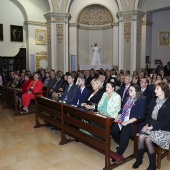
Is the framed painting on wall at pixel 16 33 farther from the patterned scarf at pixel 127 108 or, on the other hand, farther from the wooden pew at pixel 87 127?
the patterned scarf at pixel 127 108

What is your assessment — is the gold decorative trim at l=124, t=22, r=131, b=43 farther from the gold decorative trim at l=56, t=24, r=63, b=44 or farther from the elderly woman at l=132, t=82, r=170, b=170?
the elderly woman at l=132, t=82, r=170, b=170

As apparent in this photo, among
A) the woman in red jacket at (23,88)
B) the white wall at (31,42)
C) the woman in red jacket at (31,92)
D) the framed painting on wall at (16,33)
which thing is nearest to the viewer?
the woman in red jacket at (31,92)

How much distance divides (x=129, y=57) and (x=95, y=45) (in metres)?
3.41

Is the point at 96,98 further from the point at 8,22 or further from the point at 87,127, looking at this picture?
the point at 8,22

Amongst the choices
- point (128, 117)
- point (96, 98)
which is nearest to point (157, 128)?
point (128, 117)

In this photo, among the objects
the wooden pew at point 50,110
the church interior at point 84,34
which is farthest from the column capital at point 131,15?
the wooden pew at point 50,110

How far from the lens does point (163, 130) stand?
3.15m

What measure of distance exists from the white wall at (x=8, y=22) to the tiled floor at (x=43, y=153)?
729cm

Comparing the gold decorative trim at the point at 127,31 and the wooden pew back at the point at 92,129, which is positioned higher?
the gold decorative trim at the point at 127,31

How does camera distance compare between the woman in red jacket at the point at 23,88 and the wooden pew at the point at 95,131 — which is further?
the woman in red jacket at the point at 23,88

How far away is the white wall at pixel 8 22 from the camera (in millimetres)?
11094

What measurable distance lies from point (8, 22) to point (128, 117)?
32.4 ft

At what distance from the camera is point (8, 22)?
444 inches

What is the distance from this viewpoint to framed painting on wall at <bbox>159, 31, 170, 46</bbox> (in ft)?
39.3
